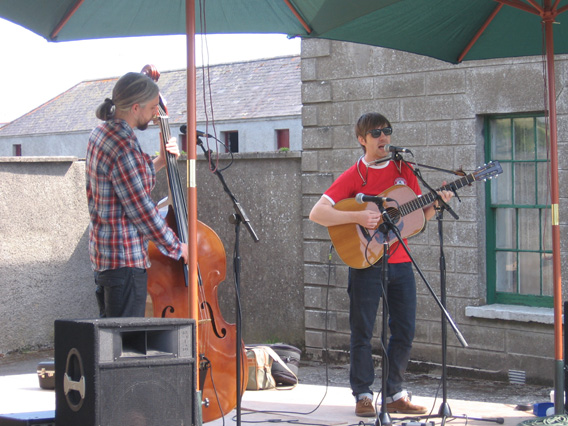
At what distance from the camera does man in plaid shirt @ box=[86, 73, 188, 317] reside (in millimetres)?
4078

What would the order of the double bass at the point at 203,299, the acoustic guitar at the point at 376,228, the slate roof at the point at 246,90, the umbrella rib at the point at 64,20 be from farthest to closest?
1. the slate roof at the point at 246,90
2. the acoustic guitar at the point at 376,228
3. the double bass at the point at 203,299
4. the umbrella rib at the point at 64,20

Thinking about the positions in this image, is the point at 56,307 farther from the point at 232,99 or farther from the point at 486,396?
the point at 232,99

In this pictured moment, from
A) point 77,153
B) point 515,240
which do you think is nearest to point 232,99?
point 77,153

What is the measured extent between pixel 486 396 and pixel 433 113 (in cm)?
280

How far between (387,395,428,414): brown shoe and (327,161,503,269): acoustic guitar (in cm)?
95

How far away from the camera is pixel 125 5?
4.37m

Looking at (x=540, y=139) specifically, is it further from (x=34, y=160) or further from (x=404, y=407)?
(x=34, y=160)

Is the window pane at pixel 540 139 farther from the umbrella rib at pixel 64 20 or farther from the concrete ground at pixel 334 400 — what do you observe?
the umbrella rib at pixel 64 20

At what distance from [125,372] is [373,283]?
2.11m

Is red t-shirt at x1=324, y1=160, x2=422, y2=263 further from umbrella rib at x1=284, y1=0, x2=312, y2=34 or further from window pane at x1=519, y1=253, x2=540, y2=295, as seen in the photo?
window pane at x1=519, y1=253, x2=540, y2=295

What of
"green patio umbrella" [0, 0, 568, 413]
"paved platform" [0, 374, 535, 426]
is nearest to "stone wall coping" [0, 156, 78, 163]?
"paved platform" [0, 374, 535, 426]

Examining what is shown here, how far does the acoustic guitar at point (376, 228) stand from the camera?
5.01 metres

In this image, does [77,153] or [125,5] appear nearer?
[125,5]

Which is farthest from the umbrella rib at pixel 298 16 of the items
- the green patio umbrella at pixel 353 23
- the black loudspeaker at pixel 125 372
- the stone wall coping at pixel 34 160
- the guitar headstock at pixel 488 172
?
the stone wall coping at pixel 34 160
